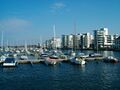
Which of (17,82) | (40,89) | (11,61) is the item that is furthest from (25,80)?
(11,61)

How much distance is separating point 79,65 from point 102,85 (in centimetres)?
2692

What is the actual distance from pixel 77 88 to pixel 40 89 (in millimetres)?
5029

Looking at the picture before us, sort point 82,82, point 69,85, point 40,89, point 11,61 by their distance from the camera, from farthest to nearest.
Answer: point 11,61, point 82,82, point 69,85, point 40,89

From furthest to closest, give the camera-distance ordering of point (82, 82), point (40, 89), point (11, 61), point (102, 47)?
point (102, 47) → point (11, 61) → point (82, 82) → point (40, 89)

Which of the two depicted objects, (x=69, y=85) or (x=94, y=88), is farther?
(x=69, y=85)

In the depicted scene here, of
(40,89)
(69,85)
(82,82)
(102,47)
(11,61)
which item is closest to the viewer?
(40,89)

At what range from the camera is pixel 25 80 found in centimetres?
4325

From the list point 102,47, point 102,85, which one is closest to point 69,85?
point 102,85

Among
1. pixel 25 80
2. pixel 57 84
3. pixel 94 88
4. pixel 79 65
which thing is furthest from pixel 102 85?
pixel 79 65

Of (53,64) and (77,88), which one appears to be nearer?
(77,88)

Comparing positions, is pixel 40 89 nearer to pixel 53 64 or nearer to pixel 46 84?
pixel 46 84

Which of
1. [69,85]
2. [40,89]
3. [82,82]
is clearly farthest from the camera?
[82,82]

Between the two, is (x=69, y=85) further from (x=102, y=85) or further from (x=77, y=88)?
(x=102, y=85)

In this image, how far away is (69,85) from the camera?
3844 cm
